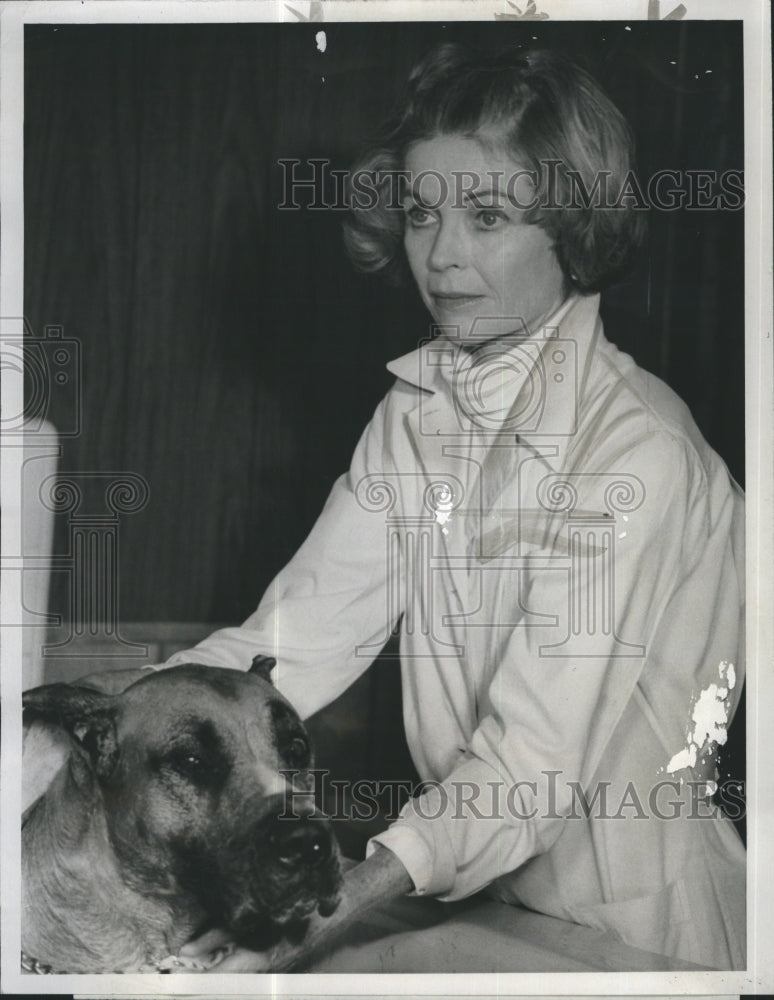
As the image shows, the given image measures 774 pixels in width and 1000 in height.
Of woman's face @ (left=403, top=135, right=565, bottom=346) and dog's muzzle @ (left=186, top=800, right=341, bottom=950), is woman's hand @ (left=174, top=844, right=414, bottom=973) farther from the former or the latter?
woman's face @ (left=403, top=135, right=565, bottom=346)

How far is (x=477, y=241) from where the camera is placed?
2588mm

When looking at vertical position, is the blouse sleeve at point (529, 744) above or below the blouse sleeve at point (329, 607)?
below

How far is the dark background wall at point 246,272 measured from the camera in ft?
8.51

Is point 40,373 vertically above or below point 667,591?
above

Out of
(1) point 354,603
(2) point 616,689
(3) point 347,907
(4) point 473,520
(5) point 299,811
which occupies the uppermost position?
(4) point 473,520

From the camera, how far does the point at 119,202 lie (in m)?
2.63

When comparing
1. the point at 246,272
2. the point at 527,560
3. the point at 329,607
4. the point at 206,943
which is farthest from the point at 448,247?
the point at 206,943

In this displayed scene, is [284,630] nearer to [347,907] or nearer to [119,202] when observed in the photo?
[347,907]

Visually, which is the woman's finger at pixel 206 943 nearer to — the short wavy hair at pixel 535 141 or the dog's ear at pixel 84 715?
the dog's ear at pixel 84 715

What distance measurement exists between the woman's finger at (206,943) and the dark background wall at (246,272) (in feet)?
2.20

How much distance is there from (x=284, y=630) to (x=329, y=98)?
1199 mm

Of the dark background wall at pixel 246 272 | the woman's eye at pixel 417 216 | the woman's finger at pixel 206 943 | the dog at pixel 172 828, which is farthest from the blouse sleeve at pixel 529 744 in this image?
the woman's eye at pixel 417 216

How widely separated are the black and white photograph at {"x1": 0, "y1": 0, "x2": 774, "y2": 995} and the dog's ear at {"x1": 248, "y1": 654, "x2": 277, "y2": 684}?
2 cm

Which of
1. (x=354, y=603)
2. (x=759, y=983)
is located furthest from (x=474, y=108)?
(x=759, y=983)
